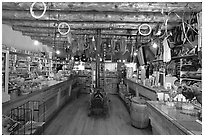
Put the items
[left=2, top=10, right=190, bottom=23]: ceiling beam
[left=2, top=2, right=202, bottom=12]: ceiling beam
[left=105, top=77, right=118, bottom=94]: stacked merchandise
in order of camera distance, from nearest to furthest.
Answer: [left=2, top=2, right=202, bottom=12]: ceiling beam → [left=2, top=10, right=190, bottom=23]: ceiling beam → [left=105, top=77, right=118, bottom=94]: stacked merchandise

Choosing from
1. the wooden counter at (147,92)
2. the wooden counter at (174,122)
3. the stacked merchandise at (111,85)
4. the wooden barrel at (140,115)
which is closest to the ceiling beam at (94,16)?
the wooden counter at (147,92)

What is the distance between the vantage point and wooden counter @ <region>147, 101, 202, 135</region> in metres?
1.52

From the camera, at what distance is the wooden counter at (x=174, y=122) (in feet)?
4.97

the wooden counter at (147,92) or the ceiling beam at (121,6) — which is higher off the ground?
the ceiling beam at (121,6)

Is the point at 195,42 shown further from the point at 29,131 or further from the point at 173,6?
the point at 29,131

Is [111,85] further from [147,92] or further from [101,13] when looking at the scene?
[101,13]

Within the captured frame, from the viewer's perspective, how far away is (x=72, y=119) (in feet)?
16.1

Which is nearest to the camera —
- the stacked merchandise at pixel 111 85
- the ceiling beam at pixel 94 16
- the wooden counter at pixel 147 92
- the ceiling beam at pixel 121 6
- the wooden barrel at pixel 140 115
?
the ceiling beam at pixel 121 6

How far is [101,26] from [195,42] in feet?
10.3

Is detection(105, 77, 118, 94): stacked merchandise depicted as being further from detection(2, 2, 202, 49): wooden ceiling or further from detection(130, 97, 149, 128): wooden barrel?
detection(130, 97, 149, 128): wooden barrel

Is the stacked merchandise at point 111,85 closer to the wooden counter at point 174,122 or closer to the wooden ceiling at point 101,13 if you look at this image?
the wooden ceiling at point 101,13

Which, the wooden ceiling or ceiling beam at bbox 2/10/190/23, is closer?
the wooden ceiling

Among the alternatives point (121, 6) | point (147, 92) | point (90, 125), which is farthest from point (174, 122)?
point (90, 125)

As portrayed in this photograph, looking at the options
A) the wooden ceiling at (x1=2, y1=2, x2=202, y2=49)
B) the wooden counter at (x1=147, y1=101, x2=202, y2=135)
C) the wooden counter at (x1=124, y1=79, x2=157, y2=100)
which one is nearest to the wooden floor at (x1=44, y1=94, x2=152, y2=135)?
the wooden counter at (x1=124, y1=79, x2=157, y2=100)
